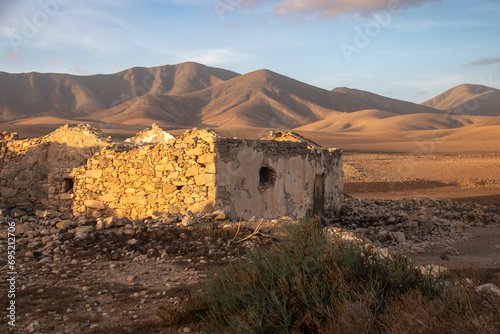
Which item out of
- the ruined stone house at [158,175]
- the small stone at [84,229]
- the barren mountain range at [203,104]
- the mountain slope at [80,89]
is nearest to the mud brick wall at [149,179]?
the ruined stone house at [158,175]

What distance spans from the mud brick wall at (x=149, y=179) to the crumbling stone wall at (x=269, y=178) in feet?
1.13

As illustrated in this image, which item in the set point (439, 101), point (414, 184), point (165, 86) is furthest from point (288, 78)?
point (414, 184)

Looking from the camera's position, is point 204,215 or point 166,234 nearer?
point 166,234

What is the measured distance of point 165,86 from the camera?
5827 inches

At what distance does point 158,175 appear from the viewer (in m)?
8.84

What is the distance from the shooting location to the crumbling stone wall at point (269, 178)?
28.0 feet

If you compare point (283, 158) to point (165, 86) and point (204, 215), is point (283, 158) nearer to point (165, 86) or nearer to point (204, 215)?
point (204, 215)

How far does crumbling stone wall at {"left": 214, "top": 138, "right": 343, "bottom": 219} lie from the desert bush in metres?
4.64

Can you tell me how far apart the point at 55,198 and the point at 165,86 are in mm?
142579

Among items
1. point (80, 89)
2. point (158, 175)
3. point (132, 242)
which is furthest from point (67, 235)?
point (80, 89)

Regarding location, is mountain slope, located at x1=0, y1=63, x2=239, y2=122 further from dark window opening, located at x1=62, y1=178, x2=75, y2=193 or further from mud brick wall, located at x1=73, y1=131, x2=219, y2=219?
mud brick wall, located at x1=73, y1=131, x2=219, y2=219

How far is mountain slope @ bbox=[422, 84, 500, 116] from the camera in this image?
479 feet

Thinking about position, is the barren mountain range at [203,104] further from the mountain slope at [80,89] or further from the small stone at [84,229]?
the small stone at [84,229]

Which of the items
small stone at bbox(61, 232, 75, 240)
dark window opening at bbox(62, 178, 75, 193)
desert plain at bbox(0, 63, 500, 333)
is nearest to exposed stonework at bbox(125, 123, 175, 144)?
desert plain at bbox(0, 63, 500, 333)
